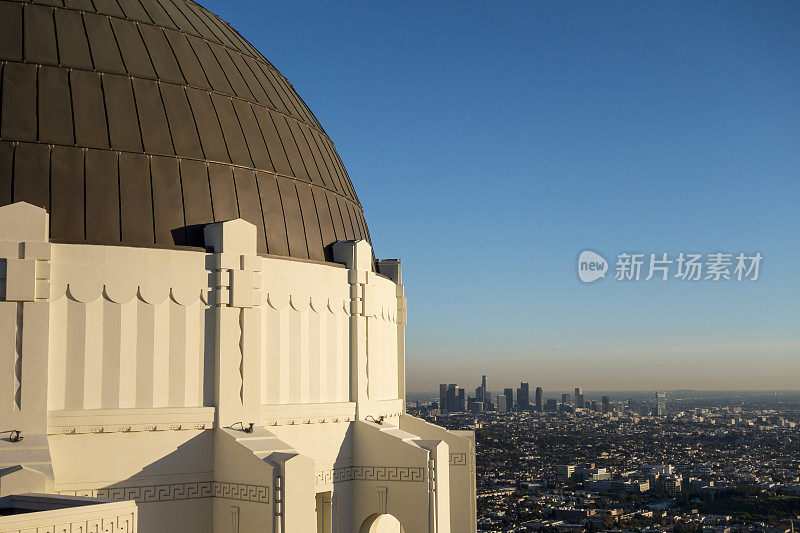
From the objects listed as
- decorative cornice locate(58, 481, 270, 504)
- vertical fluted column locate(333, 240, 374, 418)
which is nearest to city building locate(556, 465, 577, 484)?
vertical fluted column locate(333, 240, 374, 418)

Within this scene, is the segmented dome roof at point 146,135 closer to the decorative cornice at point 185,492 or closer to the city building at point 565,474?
the decorative cornice at point 185,492

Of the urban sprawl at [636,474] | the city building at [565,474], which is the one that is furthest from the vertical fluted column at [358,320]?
the city building at [565,474]

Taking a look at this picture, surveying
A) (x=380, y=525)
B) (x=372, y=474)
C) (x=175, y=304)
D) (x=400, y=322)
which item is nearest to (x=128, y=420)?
(x=175, y=304)

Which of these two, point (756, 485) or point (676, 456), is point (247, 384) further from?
point (676, 456)

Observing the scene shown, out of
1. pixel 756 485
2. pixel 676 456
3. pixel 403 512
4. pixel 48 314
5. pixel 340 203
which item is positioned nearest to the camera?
pixel 48 314

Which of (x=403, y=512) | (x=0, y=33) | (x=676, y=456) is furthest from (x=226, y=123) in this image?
A: (x=676, y=456)

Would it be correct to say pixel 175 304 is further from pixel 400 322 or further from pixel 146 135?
pixel 400 322
